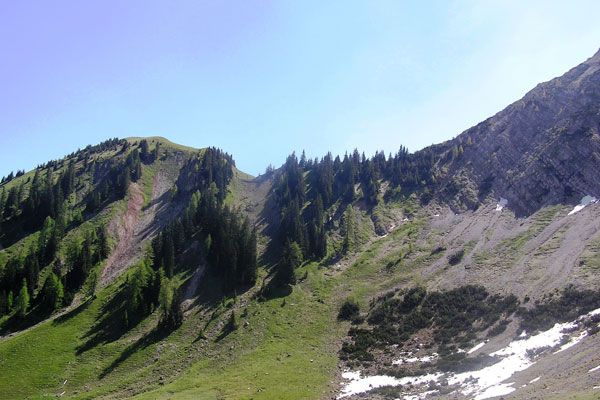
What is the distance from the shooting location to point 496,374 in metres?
58.3

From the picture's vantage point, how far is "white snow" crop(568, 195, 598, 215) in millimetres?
115637

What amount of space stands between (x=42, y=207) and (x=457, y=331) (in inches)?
5863

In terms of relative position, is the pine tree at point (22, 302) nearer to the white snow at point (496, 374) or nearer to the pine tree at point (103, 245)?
the pine tree at point (103, 245)

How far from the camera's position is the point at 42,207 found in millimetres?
160625

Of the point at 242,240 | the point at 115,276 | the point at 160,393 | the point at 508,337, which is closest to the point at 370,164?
the point at 242,240

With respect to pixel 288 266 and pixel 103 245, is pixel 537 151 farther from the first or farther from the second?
pixel 103 245

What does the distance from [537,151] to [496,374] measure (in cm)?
11398

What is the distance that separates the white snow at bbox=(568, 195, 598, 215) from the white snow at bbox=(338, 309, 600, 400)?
55.4 metres

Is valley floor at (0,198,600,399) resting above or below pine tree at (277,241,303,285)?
below

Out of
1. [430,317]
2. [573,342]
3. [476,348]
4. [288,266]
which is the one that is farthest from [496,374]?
[288,266]

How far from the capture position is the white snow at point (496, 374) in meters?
54.0

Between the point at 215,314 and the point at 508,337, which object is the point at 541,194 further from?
the point at 215,314

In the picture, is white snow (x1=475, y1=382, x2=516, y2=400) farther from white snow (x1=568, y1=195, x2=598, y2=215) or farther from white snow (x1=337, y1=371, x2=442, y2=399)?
white snow (x1=568, y1=195, x2=598, y2=215)

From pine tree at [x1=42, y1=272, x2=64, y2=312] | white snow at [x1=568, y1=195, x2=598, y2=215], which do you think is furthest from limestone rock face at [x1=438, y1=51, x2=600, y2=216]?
pine tree at [x1=42, y1=272, x2=64, y2=312]
